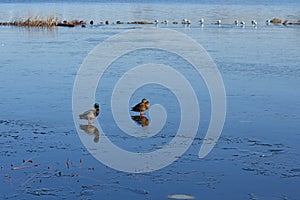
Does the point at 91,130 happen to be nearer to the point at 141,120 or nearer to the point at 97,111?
the point at 97,111

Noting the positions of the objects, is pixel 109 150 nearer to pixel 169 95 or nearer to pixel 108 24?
pixel 169 95

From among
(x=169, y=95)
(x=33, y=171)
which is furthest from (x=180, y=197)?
(x=169, y=95)

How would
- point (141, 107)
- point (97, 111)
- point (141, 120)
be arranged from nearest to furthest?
1. point (97, 111)
2. point (141, 120)
3. point (141, 107)

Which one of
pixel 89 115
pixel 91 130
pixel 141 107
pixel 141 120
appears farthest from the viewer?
pixel 141 107

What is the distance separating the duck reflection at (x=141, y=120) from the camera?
1020cm

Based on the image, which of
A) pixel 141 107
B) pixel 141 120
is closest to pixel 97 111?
pixel 141 120

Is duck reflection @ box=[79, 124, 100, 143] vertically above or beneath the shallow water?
beneath

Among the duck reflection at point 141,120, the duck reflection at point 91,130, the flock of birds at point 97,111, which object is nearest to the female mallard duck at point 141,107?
the flock of birds at point 97,111

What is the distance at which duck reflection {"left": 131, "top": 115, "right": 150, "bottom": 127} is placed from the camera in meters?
10.2

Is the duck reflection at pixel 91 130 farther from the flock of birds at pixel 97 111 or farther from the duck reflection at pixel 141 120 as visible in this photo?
the duck reflection at pixel 141 120

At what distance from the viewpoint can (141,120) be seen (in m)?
10.4

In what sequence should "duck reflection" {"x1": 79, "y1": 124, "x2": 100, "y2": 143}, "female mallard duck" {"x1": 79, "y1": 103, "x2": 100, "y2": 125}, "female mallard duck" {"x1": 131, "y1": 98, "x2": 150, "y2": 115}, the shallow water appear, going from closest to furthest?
the shallow water
"duck reflection" {"x1": 79, "y1": 124, "x2": 100, "y2": 143}
"female mallard duck" {"x1": 79, "y1": 103, "x2": 100, "y2": 125}
"female mallard duck" {"x1": 131, "y1": 98, "x2": 150, "y2": 115}

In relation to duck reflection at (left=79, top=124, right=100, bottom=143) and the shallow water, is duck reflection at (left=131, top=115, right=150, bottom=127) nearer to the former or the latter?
the shallow water

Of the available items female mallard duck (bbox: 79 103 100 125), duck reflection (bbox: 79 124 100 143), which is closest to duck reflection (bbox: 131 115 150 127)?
female mallard duck (bbox: 79 103 100 125)
